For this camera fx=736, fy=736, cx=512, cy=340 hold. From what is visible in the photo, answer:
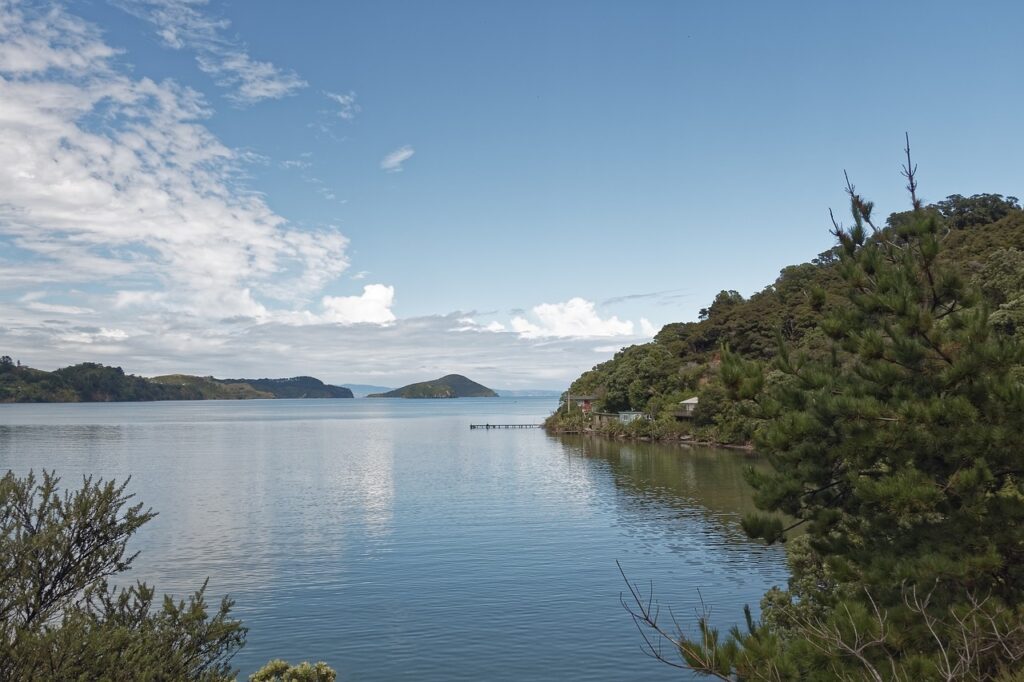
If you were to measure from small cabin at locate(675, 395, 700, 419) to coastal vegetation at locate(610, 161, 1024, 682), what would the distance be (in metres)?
90.6

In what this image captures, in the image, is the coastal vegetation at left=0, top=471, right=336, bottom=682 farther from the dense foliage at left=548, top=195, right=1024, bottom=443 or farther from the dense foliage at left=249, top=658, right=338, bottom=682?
the dense foliage at left=548, top=195, right=1024, bottom=443

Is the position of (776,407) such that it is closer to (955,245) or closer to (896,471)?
(896,471)

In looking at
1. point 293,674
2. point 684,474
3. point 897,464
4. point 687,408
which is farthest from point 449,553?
point 687,408

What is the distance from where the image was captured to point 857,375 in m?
14.7

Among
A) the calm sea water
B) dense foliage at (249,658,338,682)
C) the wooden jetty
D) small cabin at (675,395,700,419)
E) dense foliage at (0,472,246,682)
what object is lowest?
the calm sea water

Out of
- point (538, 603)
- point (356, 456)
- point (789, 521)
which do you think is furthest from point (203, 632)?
point (356, 456)

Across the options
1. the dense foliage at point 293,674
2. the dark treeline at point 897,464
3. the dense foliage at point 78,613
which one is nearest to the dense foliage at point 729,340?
the dark treeline at point 897,464

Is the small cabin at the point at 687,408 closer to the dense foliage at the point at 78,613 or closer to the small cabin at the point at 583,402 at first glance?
the small cabin at the point at 583,402

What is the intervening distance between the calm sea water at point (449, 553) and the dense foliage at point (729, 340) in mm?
17418

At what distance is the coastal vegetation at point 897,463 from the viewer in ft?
34.9

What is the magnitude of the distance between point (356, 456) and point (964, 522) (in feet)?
292

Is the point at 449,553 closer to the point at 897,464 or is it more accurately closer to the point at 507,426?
the point at 897,464

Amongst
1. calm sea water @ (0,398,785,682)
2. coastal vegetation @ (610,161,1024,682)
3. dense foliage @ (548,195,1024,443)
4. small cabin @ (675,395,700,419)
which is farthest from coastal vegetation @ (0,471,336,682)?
small cabin @ (675,395,700,419)

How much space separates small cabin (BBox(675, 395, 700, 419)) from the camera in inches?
4099
